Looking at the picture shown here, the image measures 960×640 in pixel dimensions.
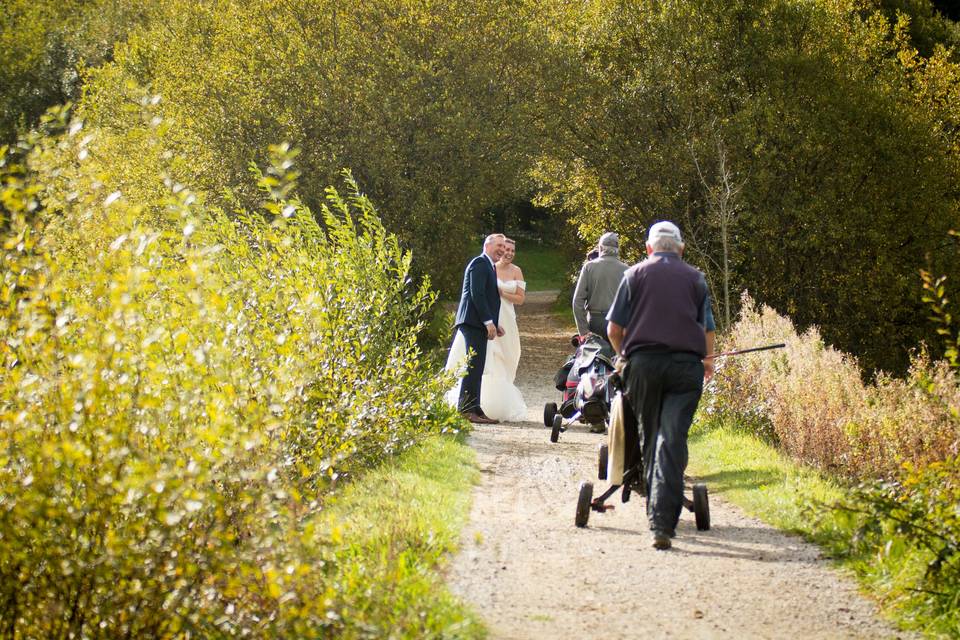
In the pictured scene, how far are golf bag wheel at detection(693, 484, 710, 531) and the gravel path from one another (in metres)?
0.06

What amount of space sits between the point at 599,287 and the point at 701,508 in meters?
4.94

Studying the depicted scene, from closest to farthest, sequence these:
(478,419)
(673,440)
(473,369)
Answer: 1. (673,440)
2. (473,369)
3. (478,419)

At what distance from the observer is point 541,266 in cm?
5328

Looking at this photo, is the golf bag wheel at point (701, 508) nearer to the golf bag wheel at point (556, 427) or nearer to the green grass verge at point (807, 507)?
the green grass verge at point (807, 507)

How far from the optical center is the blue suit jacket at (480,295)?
1389 cm

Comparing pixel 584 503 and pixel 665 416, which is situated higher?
pixel 665 416

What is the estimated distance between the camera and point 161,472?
15.0 feet

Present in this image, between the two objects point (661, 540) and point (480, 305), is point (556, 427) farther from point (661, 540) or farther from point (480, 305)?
point (661, 540)

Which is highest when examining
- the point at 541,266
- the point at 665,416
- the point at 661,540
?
the point at 541,266

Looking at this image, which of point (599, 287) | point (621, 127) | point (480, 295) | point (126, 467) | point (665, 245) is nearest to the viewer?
point (126, 467)

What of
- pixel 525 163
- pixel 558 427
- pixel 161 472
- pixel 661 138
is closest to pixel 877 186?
pixel 661 138

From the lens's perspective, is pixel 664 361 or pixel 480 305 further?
pixel 480 305

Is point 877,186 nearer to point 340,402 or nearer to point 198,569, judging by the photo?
point 340,402

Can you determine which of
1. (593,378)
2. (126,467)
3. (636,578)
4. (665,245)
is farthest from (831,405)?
(126,467)
